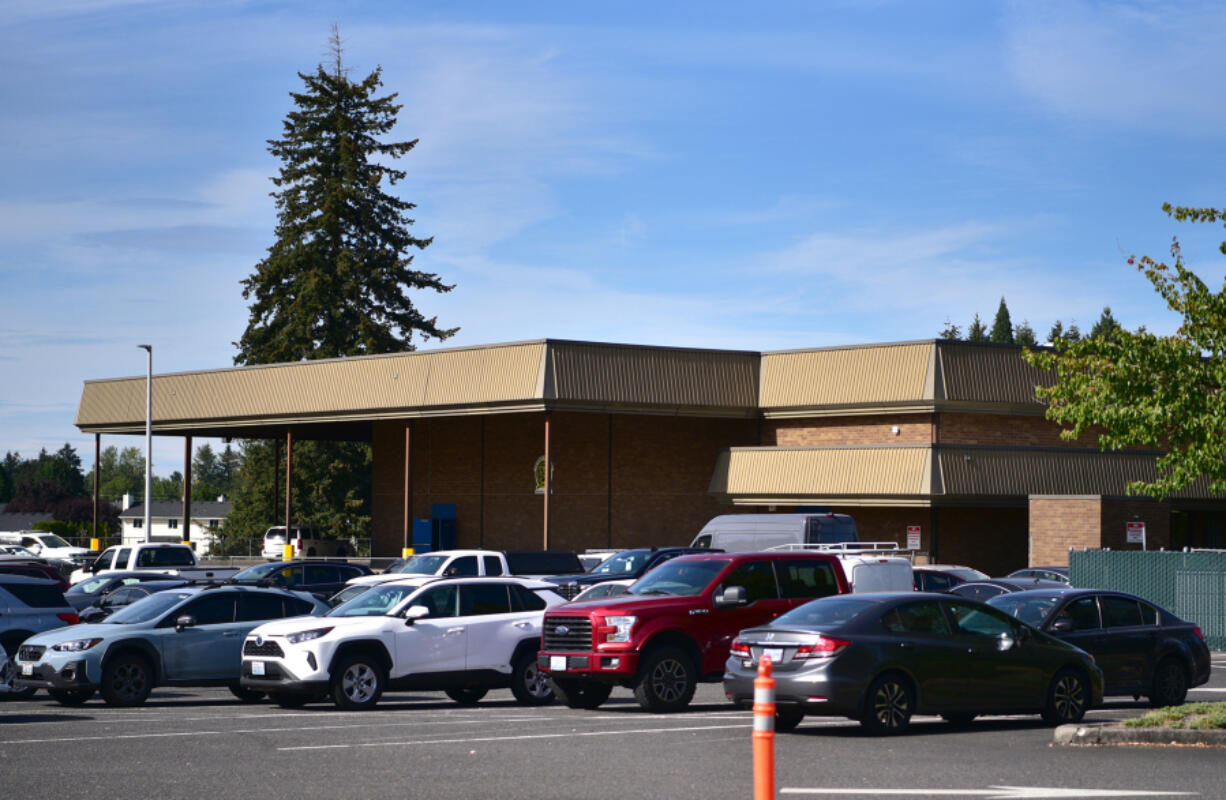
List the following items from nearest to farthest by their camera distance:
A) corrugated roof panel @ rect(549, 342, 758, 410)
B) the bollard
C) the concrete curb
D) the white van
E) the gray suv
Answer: the bollard → the concrete curb → the gray suv → the white van → corrugated roof panel @ rect(549, 342, 758, 410)

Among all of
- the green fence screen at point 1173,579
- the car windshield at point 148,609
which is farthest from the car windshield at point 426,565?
the green fence screen at point 1173,579

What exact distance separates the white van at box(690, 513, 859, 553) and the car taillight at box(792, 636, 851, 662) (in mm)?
17328

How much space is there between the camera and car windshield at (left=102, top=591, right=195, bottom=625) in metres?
21.9

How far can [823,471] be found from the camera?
46875 mm

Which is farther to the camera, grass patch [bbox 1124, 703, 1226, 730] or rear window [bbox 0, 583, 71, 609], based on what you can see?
rear window [bbox 0, 583, 71, 609]

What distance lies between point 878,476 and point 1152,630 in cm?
2466

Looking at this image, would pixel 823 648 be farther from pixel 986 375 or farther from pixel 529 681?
pixel 986 375

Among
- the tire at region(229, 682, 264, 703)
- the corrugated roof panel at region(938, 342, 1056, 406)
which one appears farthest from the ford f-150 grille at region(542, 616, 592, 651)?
the corrugated roof panel at region(938, 342, 1056, 406)

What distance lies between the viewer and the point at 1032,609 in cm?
2052

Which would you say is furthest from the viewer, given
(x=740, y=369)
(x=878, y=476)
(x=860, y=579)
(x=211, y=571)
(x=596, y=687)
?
(x=740, y=369)

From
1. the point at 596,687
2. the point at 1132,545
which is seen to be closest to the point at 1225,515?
the point at 1132,545

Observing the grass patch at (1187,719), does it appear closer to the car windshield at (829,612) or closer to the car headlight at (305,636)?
the car windshield at (829,612)

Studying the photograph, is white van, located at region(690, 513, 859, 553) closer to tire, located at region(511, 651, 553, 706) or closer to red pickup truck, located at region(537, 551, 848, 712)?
tire, located at region(511, 651, 553, 706)

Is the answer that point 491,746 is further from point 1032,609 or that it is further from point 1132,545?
point 1132,545
